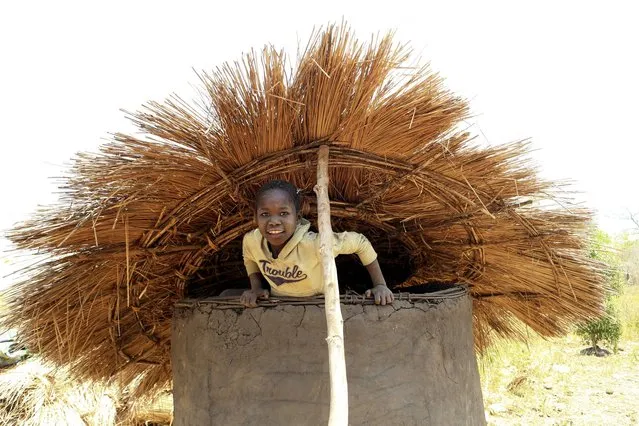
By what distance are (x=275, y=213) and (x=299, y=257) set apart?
0.68 ft

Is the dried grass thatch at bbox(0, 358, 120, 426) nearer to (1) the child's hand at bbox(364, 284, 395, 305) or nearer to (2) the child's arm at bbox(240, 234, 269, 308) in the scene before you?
(2) the child's arm at bbox(240, 234, 269, 308)

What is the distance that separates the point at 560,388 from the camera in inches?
279

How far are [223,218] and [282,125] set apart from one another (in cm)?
70

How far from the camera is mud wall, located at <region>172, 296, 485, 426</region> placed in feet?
6.48

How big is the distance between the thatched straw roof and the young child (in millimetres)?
144

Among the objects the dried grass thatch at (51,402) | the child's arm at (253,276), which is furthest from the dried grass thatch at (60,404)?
the child's arm at (253,276)

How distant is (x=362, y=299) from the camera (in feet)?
6.70

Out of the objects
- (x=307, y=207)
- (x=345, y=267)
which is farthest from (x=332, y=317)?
(x=345, y=267)

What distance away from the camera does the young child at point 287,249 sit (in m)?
2.08

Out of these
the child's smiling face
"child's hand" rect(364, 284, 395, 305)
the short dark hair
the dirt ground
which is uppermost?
the short dark hair

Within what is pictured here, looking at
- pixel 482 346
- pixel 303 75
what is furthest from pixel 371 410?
pixel 482 346

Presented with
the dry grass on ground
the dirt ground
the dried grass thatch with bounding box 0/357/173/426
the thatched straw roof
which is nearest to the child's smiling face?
the thatched straw roof

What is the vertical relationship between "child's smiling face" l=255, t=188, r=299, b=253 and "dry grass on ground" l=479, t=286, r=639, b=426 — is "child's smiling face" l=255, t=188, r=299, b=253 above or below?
above

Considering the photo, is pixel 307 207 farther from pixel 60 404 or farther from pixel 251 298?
pixel 60 404
